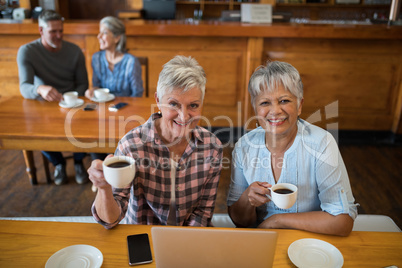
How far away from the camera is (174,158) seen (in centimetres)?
141

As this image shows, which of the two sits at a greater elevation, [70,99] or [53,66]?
[53,66]

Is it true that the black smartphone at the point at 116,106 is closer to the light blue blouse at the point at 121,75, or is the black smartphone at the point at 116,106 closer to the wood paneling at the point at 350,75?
the light blue blouse at the point at 121,75

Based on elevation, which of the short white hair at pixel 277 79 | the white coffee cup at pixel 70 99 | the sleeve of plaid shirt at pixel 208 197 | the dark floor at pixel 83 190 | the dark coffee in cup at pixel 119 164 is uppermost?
the short white hair at pixel 277 79

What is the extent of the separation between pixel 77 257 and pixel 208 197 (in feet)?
1.95

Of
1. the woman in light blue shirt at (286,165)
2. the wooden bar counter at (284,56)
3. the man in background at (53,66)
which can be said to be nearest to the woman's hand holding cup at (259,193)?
the woman in light blue shirt at (286,165)

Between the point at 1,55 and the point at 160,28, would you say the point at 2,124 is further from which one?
the point at 1,55

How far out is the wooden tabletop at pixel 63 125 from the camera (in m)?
1.86

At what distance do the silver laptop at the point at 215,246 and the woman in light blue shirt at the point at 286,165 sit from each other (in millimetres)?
381

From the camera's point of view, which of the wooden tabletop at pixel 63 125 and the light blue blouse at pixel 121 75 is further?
the light blue blouse at pixel 121 75

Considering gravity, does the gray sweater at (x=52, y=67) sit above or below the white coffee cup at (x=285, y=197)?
above

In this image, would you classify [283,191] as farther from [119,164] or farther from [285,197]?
[119,164]

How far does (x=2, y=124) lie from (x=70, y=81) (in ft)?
3.48

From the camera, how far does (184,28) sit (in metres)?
3.33

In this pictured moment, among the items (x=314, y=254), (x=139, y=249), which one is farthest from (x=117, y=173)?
(x=314, y=254)
